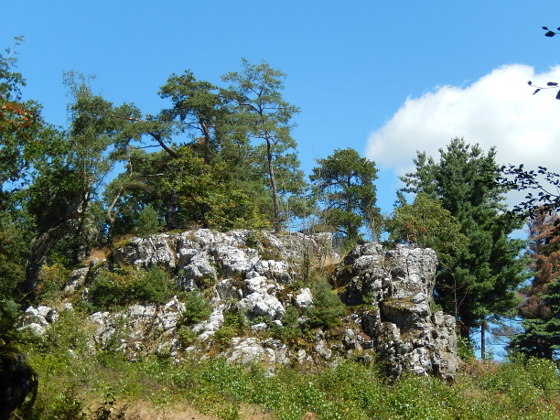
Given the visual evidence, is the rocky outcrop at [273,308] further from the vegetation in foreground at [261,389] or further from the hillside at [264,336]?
the vegetation in foreground at [261,389]

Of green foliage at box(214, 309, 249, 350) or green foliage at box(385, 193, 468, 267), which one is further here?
green foliage at box(385, 193, 468, 267)

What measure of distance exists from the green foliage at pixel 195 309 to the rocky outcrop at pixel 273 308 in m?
0.18

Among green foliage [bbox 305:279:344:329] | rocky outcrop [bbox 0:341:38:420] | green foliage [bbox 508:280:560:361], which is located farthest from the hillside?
green foliage [bbox 508:280:560:361]

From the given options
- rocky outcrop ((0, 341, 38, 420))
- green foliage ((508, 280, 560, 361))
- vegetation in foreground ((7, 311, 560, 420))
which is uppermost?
green foliage ((508, 280, 560, 361))

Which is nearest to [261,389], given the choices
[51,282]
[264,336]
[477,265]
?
[264,336]

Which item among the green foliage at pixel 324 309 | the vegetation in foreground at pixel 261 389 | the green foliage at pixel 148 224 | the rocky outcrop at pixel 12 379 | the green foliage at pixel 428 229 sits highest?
the green foliage at pixel 428 229

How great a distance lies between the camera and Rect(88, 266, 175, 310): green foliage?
17.8 m

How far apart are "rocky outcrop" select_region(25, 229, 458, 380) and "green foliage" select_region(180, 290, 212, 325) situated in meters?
0.18

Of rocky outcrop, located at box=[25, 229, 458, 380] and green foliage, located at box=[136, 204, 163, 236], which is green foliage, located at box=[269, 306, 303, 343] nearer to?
rocky outcrop, located at box=[25, 229, 458, 380]

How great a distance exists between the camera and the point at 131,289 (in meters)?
18.1

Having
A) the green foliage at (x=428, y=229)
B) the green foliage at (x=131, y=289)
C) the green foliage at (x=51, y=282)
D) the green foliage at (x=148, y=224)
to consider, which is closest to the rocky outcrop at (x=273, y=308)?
the green foliage at (x=131, y=289)

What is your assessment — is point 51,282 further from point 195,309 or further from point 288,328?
point 288,328

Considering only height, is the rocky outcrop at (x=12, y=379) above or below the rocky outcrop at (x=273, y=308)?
below

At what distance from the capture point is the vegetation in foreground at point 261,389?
11164 mm
